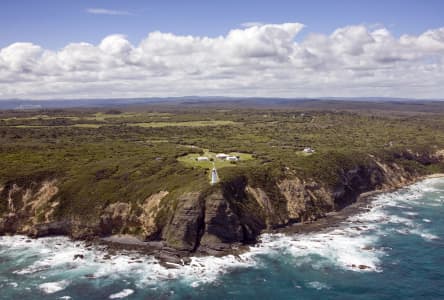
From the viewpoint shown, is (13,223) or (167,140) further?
(167,140)

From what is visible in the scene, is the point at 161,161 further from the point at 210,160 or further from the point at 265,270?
the point at 265,270

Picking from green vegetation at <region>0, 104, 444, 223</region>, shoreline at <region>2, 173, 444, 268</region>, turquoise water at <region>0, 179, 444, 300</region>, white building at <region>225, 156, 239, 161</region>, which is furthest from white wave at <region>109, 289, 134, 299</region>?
white building at <region>225, 156, 239, 161</region>

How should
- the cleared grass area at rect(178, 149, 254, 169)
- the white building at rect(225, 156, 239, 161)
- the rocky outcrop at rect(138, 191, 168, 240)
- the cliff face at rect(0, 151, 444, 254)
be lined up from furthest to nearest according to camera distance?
the white building at rect(225, 156, 239, 161), the cleared grass area at rect(178, 149, 254, 169), the rocky outcrop at rect(138, 191, 168, 240), the cliff face at rect(0, 151, 444, 254)

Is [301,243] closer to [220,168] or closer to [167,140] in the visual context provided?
[220,168]

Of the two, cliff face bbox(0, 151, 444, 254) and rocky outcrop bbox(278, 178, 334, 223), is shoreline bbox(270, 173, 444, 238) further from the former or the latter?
rocky outcrop bbox(278, 178, 334, 223)

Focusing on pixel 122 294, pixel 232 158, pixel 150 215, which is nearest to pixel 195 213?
pixel 150 215

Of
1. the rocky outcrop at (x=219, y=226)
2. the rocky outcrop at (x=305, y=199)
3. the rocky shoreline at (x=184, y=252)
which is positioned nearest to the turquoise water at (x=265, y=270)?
the rocky shoreline at (x=184, y=252)

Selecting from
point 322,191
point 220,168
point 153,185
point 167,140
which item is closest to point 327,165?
point 322,191
